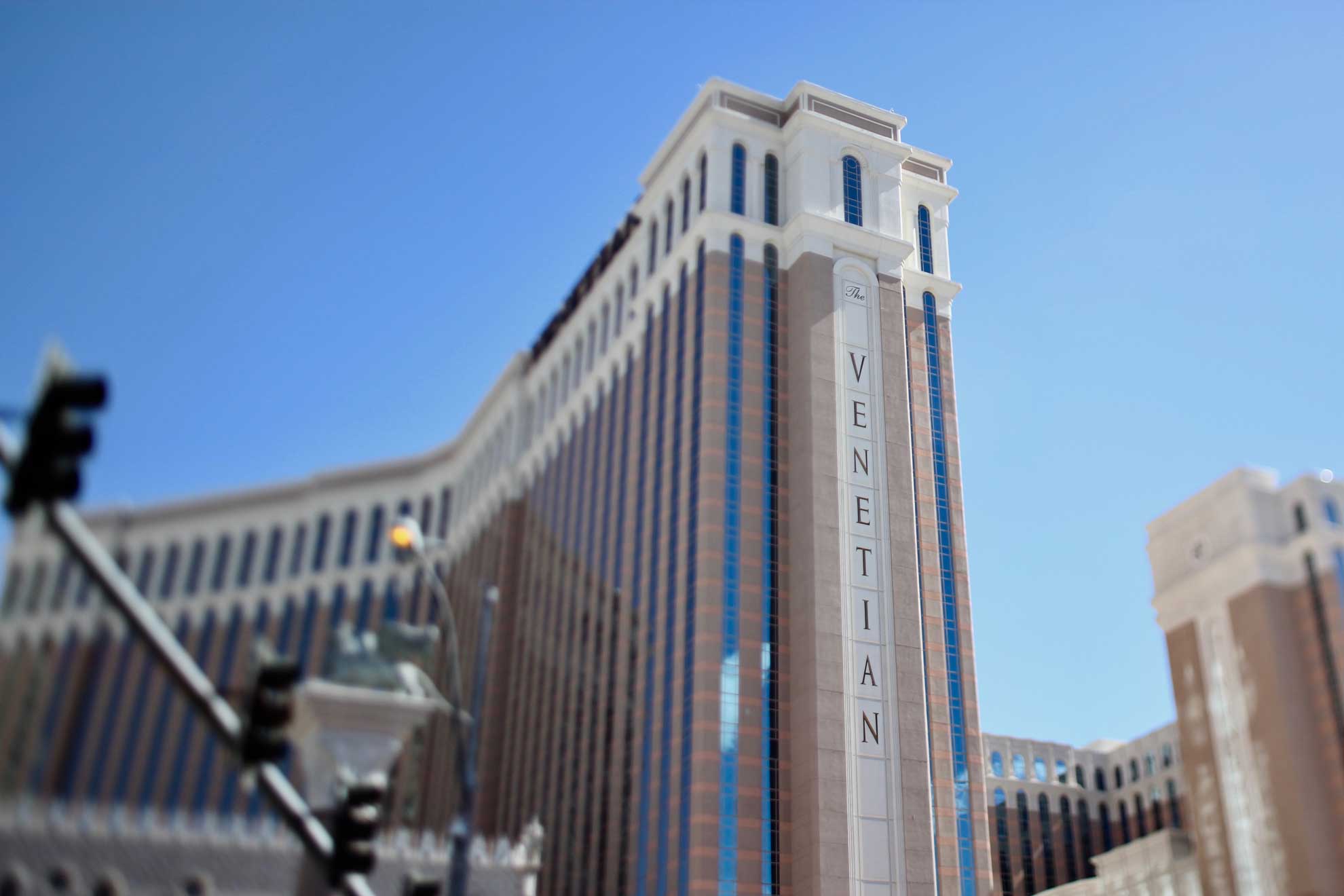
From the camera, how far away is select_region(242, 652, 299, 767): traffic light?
18.5m

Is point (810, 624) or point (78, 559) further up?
point (810, 624)

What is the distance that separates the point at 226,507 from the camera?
2203 centimetres

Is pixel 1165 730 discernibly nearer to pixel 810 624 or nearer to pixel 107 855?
pixel 810 624

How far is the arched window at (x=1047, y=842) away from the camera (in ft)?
420

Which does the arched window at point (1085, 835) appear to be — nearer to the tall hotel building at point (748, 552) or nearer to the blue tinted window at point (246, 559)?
the tall hotel building at point (748, 552)

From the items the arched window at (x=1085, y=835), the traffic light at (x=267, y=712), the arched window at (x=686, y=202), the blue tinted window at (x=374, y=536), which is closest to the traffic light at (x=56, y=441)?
the traffic light at (x=267, y=712)

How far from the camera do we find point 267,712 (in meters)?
18.5

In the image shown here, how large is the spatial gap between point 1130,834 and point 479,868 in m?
106

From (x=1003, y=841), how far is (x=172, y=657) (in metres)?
120

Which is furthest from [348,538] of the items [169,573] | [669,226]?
[669,226]

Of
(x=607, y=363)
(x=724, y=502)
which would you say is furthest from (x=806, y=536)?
(x=607, y=363)

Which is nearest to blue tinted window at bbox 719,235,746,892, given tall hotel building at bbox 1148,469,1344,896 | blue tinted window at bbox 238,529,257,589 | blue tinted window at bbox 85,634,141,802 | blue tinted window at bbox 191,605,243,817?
tall hotel building at bbox 1148,469,1344,896

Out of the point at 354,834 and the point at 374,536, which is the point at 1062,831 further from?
the point at 354,834

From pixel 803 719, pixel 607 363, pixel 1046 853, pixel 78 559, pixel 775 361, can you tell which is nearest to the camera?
pixel 78 559
